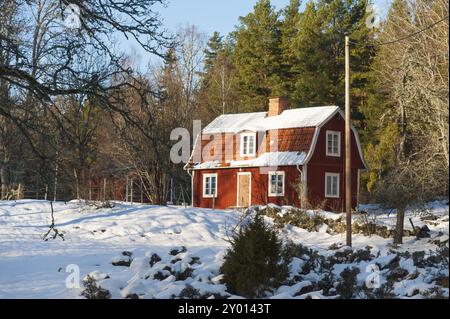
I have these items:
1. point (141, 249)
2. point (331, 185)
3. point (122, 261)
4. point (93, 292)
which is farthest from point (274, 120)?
point (93, 292)

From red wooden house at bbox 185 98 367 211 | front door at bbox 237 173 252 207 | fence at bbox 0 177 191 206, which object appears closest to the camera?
fence at bbox 0 177 191 206

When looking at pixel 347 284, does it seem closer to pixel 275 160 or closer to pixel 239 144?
pixel 275 160

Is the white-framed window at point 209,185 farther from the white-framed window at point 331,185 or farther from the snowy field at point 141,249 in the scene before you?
the snowy field at point 141,249

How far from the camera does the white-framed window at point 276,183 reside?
1371 inches

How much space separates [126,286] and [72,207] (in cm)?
1687

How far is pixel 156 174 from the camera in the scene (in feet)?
115

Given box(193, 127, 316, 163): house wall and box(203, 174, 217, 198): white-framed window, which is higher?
box(193, 127, 316, 163): house wall

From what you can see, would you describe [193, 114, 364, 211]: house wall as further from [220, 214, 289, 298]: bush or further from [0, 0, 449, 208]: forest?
[220, 214, 289, 298]: bush

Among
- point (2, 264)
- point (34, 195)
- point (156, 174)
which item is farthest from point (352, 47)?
point (2, 264)

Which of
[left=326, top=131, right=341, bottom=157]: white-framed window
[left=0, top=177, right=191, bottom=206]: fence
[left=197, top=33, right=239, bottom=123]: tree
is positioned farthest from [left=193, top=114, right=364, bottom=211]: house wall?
[left=197, top=33, right=239, bottom=123]: tree

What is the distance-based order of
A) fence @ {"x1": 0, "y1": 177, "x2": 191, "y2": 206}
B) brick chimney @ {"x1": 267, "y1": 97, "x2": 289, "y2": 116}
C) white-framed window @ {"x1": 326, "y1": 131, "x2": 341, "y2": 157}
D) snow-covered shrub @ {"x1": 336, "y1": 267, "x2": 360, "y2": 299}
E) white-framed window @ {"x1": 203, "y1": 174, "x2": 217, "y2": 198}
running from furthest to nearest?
brick chimney @ {"x1": 267, "y1": 97, "x2": 289, "y2": 116}, white-framed window @ {"x1": 203, "y1": 174, "x2": 217, "y2": 198}, white-framed window @ {"x1": 326, "y1": 131, "x2": 341, "y2": 157}, fence @ {"x1": 0, "y1": 177, "x2": 191, "y2": 206}, snow-covered shrub @ {"x1": 336, "y1": 267, "x2": 360, "y2": 299}

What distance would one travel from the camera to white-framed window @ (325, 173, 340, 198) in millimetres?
35500

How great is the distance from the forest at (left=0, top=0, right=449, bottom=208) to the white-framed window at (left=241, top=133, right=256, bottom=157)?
12.6 feet
